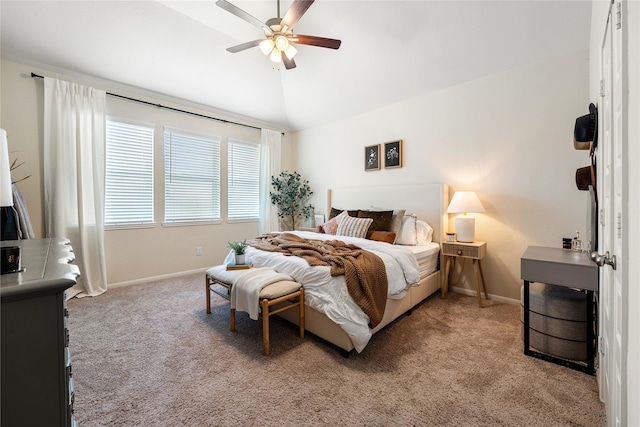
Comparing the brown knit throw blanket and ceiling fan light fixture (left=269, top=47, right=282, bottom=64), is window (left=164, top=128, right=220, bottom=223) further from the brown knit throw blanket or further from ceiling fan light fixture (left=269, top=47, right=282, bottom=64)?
the brown knit throw blanket

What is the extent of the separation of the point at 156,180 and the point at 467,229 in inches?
169

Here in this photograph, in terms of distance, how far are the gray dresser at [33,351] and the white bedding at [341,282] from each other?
1500mm

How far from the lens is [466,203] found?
3.04 metres

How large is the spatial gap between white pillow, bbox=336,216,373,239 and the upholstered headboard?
68cm

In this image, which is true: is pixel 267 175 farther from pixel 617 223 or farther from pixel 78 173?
pixel 617 223

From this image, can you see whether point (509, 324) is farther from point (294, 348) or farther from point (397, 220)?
point (294, 348)

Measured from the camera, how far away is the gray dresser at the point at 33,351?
668 mm

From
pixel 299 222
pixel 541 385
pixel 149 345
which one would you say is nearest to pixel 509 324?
pixel 541 385

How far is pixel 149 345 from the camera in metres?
2.17

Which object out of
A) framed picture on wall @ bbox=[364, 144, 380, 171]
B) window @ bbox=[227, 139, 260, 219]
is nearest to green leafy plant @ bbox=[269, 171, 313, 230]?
window @ bbox=[227, 139, 260, 219]

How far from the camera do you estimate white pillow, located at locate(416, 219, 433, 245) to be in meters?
3.41

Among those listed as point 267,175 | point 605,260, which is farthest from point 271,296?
point 267,175

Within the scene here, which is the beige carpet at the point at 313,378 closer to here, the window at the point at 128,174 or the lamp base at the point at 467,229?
the lamp base at the point at 467,229

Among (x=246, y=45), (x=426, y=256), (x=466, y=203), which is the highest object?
(x=246, y=45)
